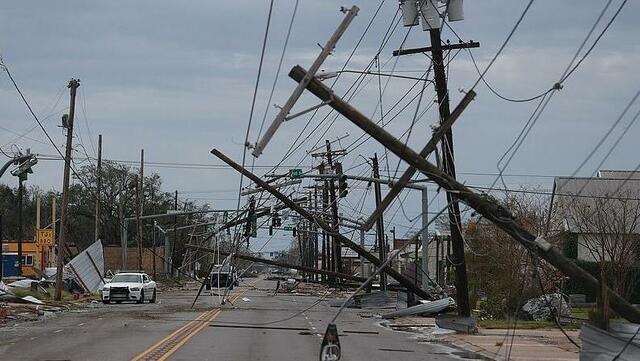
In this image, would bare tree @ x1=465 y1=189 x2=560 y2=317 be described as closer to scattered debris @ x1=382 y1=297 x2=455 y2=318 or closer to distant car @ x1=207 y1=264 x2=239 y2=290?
scattered debris @ x1=382 y1=297 x2=455 y2=318

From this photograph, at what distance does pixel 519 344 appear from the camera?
25016 mm

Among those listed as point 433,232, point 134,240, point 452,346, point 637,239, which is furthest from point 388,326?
point 134,240

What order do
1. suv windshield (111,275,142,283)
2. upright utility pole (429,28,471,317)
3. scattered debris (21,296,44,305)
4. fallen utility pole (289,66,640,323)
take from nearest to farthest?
fallen utility pole (289,66,640,323), upright utility pole (429,28,471,317), scattered debris (21,296,44,305), suv windshield (111,275,142,283)

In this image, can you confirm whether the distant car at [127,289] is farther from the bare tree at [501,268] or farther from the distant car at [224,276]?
the bare tree at [501,268]

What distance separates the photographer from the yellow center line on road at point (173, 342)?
725 inches

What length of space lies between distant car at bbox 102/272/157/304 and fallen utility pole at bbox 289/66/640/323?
3265 cm

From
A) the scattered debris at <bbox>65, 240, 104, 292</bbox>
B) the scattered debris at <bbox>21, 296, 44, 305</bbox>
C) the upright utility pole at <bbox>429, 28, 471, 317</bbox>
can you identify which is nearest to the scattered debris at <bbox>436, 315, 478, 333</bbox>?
the upright utility pole at <bbox>429, 28, 471, 317</bbox>

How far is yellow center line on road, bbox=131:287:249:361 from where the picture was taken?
1842cm

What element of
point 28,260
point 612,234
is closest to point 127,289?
point 612,234

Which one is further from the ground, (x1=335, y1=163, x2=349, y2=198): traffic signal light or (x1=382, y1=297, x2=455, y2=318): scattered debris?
(x1=335, y1=163, x2=349, y2=198): traffic signal light

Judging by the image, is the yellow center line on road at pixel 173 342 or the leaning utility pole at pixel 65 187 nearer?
the yellow center line on road at pixel 173 342

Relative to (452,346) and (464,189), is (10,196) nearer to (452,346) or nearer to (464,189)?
(452,346)

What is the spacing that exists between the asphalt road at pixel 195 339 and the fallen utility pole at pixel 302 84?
593cm

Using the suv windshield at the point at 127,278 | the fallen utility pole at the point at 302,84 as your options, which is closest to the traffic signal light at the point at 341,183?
the suv windshield at the point at 127,278
